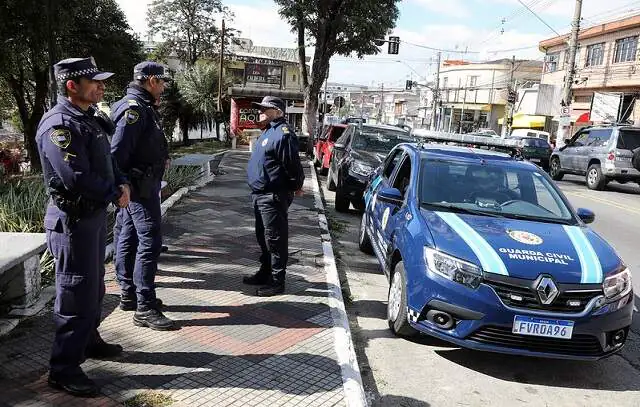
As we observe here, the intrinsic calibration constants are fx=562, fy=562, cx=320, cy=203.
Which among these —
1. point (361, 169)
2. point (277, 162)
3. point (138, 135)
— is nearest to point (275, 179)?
point (277, 162)

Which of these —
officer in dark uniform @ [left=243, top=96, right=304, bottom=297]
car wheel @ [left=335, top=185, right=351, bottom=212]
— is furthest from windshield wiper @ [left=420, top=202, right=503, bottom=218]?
car wheel @ [left=335, top=185, right=351, bottom=212]

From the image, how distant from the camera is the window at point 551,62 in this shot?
4159 cm

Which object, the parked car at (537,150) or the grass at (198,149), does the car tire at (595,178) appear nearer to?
the parked car at (537,150)

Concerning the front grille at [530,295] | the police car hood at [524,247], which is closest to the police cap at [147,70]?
the police car hood at [524,247]

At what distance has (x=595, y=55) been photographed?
35.1 m

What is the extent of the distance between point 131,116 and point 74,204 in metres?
1.15

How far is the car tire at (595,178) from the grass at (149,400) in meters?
16.0

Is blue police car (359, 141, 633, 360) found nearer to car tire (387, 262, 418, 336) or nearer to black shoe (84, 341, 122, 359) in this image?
car tire (387, 262, 418, 336)

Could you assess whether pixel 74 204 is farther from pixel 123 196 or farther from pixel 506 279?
pixel 506 279

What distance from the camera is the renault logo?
3.84 meters

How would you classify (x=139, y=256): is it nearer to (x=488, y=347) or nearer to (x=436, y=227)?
(x=436, y=227)

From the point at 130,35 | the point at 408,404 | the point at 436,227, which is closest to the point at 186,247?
the point at 436,227

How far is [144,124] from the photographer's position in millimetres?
4145

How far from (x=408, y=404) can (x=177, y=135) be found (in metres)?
29.2
